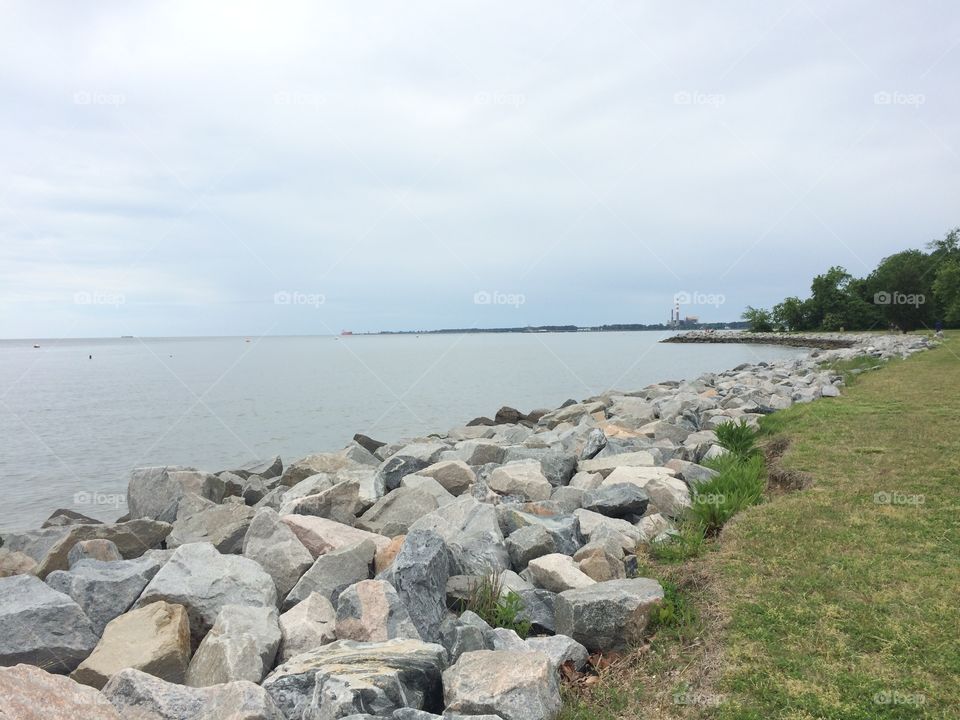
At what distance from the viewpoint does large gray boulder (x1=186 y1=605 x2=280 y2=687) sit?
4.21 meters

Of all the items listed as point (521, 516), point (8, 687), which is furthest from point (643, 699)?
point (8, 687)

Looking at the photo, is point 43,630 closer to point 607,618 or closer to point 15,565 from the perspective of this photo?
point 15,565

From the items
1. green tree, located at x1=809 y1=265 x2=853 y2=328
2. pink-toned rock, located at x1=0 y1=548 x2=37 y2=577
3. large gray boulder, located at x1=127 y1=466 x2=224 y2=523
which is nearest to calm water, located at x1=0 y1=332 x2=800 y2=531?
large gray boulder, located at x1=127 y1=466 x2=224 y2=523

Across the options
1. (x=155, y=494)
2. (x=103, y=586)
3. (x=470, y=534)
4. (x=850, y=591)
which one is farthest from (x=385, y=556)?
(x=155, y=494)

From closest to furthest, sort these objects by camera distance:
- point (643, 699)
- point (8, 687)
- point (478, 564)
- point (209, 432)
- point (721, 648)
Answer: point (8, 687) → point (643, 699) → point (721, 648) → point (478, 564) → point (209, 432)

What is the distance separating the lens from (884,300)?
62.1 metres

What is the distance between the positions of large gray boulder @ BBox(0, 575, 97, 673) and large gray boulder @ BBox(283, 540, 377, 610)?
4.90 ft

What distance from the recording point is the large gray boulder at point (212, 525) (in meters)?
7.28

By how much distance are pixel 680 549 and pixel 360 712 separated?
139 inches

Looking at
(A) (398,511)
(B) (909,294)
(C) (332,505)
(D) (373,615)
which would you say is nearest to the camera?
(D) (373,615)

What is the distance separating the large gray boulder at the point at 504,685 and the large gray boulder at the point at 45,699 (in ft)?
6.05

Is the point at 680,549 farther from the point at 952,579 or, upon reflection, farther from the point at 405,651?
the point at 405,651

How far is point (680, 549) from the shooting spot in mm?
6113

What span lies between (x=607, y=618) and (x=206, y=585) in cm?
309
